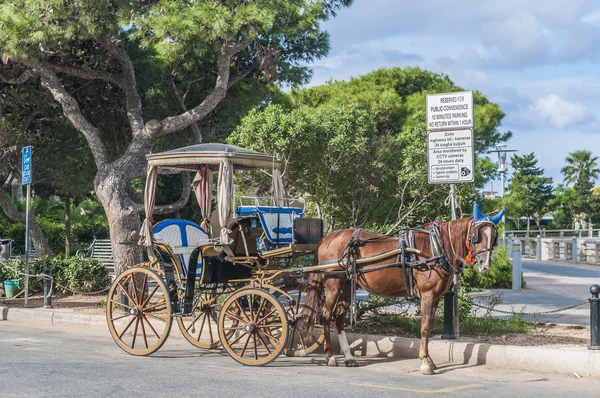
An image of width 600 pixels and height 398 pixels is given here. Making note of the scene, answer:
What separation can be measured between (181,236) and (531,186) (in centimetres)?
8463

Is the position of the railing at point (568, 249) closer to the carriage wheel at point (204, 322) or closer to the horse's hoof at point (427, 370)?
the carriage wheel at point (204, 322)

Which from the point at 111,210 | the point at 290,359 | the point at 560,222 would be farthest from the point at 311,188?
the point at 560,222

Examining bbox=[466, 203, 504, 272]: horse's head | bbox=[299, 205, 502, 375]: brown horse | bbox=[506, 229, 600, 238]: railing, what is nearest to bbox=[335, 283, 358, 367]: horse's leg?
bbox=[299, 205, 502, 375]: brown horse

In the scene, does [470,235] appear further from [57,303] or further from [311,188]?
[57,303]

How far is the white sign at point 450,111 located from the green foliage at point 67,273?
11.0m

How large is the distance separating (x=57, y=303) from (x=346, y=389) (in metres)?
11.0

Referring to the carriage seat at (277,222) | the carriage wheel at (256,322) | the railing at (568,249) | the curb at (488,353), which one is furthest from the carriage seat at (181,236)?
the railing at (568,249)

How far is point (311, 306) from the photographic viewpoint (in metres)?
10.6

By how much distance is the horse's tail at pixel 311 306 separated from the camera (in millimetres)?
10539

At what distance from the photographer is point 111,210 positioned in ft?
55.4

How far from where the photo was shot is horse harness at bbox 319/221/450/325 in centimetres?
996

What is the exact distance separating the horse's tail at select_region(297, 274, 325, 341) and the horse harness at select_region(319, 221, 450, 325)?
25 centimetres

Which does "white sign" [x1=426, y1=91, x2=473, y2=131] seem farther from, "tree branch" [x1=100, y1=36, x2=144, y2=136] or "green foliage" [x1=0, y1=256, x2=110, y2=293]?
"green foliage" [x1=0, y1=256, x2=110, y2=293]

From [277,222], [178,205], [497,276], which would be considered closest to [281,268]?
[277,222]
